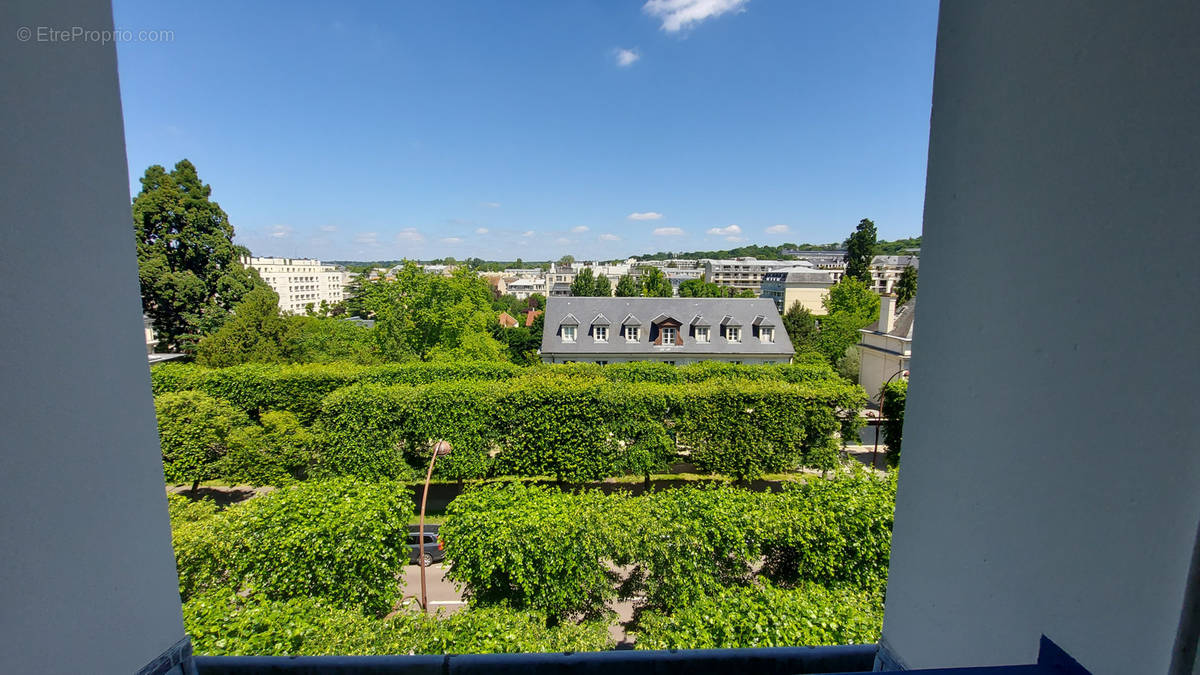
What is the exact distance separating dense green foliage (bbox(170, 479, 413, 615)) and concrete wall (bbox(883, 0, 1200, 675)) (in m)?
8.01

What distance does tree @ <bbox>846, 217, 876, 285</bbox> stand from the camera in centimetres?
5219

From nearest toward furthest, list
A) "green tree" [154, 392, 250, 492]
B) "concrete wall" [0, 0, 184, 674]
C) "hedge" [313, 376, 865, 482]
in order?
"concrete wall" [0, 0, 184, 674] → "green tree" [154, 392, 250, 492] → "hedge" [313, 376, 865, 482]

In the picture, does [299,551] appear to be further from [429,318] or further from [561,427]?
[429,318]

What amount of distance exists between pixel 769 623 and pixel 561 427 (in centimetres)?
893

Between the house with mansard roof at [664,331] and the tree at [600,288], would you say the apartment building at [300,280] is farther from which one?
the house with mansard roof at [664,331]

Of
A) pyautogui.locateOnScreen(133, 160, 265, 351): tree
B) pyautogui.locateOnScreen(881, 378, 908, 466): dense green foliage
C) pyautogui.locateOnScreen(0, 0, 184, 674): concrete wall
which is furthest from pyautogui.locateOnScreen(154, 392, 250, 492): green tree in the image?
pyautogui.locateOnScreen(881, 378, 908, 466): dense green foliage

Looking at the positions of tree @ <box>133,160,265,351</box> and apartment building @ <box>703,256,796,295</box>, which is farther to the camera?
apartment building @ <box>703,256,796,295</box>

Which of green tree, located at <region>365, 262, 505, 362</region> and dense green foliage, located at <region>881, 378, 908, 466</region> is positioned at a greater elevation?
green tree, located at <region>365, 262, 505, 362</region>

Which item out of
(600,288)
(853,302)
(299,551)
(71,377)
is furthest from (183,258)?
(600,288)

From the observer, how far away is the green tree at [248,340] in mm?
21562

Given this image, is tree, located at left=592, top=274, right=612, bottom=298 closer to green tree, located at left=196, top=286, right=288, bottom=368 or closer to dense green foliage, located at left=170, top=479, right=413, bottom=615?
green tree, located at left=196, top=286, right=288, bottom=368

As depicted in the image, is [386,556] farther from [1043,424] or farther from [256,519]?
[1043,424]

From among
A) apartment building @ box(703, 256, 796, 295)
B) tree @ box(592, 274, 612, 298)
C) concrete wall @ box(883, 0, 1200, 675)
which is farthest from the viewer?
apartment building @ box(703, 256, 796, 295)

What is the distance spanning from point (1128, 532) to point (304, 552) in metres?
8.90
